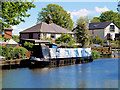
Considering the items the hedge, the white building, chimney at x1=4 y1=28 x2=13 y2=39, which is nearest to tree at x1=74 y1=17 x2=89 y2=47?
the white building

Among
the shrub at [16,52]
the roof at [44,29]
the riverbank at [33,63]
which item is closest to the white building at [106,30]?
the roof at [44,29]

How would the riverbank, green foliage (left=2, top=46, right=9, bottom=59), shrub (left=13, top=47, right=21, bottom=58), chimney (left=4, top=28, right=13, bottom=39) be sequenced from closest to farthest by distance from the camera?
the riverbank, green foliage (left=2, top=46, right=9, bottom=59), shrub (left=13, top=47, right=21, bottom=58), chimney (left=4, top=28, right=13, bottom=39)

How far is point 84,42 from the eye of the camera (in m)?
65.8

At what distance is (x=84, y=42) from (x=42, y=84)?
154 feet

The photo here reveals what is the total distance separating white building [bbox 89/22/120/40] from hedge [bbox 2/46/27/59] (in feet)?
169

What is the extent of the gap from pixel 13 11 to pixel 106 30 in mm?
64329

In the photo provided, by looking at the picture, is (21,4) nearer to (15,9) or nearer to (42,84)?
(15,9)

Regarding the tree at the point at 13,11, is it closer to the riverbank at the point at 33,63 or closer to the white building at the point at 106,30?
the riverbank at the point at 33,63

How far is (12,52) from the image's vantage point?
109ft

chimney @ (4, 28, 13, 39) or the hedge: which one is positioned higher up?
chimney @ (4, 28, 13, 39)

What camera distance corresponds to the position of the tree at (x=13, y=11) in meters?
20.8

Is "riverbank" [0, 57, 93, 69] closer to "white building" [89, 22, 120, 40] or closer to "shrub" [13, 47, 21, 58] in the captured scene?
"shrub" [13, 47, 21, 58]

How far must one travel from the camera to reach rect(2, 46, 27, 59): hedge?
32.1 meters

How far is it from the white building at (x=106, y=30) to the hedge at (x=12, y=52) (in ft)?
169
